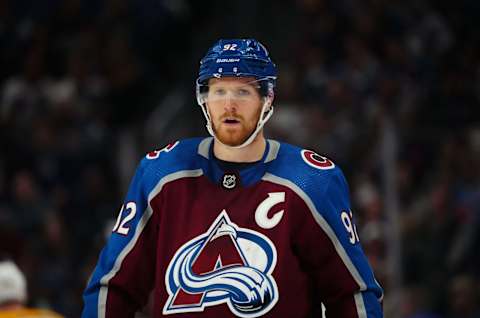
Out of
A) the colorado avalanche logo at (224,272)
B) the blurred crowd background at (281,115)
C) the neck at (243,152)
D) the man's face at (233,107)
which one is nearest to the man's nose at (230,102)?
the man's face at (233,107)

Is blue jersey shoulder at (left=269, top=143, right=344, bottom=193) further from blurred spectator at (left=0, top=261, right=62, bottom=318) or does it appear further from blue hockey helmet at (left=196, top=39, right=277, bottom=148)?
blurred spectator at (left=0, top=261, right=62, bottom=318)

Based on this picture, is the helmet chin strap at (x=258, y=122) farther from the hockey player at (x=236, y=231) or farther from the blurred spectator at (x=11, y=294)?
the blurred spectator at (x=11, y=294)

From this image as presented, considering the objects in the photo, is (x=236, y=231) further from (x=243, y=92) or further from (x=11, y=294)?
(x=11, y=294)

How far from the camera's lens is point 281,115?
9078mm

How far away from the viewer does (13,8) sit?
10.5 meters

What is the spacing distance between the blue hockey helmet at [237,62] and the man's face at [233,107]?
0.02 meters

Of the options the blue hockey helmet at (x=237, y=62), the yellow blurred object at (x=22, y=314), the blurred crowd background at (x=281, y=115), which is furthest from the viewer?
the blurred crowd background at (x=281, y=115)

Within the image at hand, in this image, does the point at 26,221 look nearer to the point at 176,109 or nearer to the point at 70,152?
the point at 70,152

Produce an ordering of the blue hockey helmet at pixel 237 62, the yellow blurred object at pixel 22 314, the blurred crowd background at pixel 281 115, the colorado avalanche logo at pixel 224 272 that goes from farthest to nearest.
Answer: the blurred crowd background at pixel 281 115 < the yellow blurred object at pixel 22 314 < the blue hockey helmet at pixel 237 62 < the colorado avalanche logo at pixel 224 272

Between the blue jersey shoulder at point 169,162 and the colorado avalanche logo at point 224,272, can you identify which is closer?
the colorado avalanche logo at point 224,272

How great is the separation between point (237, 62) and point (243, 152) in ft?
0.84

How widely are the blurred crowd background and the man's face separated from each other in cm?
372

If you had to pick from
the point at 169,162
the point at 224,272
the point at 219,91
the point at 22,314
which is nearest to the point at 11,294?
the point at 22,314

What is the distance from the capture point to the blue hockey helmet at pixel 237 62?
355 cm
